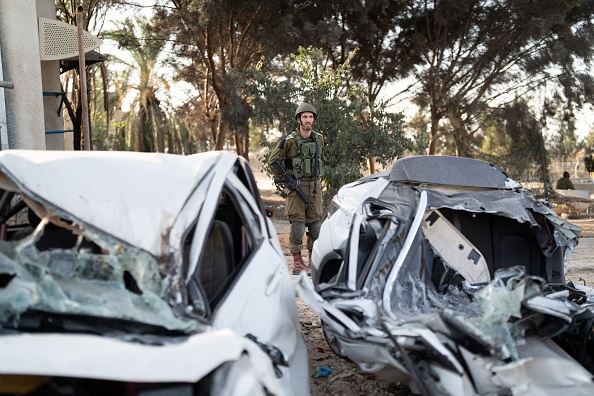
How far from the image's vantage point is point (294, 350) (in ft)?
10.7

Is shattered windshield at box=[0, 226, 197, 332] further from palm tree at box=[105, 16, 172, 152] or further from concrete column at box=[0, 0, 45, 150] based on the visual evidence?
palm tree at box=[105, 16, 172, 152]

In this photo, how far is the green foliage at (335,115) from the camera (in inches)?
433

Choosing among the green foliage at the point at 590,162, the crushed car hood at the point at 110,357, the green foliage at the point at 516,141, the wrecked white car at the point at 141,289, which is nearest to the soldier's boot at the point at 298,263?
the wrecked white car at the point at 141,289

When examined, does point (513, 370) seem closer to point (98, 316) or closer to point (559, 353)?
point (559, 353)

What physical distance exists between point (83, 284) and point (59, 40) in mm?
9126

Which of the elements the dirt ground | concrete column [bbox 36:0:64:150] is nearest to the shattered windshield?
the dirt ground

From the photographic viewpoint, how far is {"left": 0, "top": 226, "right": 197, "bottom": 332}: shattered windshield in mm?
2346

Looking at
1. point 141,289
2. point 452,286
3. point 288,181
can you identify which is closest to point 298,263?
point 288,181

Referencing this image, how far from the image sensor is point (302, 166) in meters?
7.19

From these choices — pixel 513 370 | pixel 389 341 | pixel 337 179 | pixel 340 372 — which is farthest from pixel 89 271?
pixel 337 179

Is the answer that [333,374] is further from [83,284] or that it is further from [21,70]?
[21,70]

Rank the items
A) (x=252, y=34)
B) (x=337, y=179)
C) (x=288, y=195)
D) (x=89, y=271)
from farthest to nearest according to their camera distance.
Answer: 1. (x=252, y=34)
2. (x=337, y=179)
3. (x=288, y=195)
4. (x=89, y=271)

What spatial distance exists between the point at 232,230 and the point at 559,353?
1925 mm

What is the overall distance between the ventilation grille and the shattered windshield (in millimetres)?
8710
